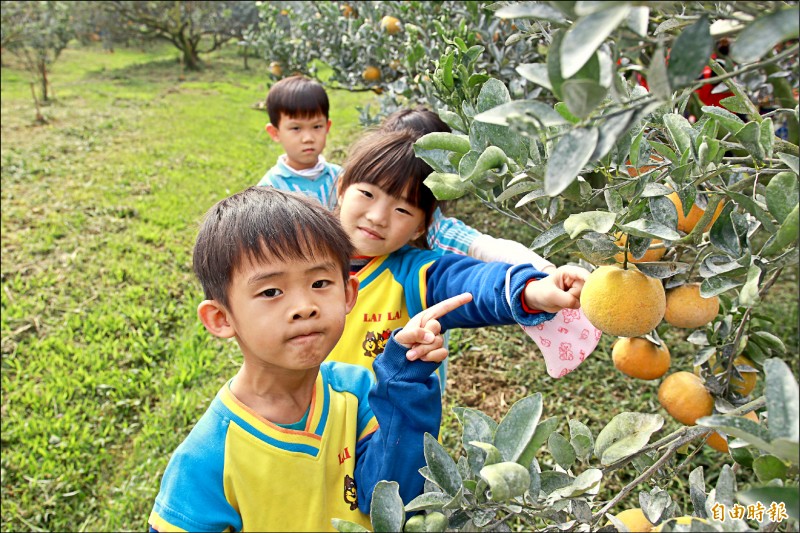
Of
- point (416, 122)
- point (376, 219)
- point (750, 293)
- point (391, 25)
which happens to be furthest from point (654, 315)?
point (391, 25)

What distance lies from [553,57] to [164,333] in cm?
305

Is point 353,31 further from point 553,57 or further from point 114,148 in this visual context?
point 114,148

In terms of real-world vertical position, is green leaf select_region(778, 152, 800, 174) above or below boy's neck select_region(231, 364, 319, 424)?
above

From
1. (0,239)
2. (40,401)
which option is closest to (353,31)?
(40,401)

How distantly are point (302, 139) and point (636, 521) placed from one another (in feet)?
6.66

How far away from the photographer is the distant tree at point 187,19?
1359 cm

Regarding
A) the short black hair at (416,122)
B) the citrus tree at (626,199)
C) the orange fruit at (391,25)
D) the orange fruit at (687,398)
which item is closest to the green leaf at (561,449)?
the citrus tree at (626,199)

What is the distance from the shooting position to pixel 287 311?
988 mm

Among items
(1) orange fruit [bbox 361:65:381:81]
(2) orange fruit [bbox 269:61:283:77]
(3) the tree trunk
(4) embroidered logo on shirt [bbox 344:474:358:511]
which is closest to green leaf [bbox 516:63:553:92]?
(4) embroidered logo on shirt [bbox 344:474:358:511]

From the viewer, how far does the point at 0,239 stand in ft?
13.6

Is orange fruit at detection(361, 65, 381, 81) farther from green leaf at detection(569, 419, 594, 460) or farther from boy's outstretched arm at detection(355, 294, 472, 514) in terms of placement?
green leaf at detection(569, 419, 594, 460)

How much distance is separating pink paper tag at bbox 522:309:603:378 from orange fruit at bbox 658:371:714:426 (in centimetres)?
17

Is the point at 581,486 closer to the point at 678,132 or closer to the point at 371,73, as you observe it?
the point at 678,132

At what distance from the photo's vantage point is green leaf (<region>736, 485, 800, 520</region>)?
0.45 metres
